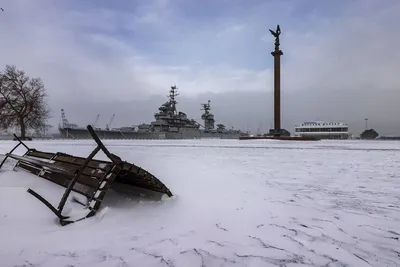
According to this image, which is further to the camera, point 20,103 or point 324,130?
point 324,130

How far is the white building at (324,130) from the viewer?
11058cm

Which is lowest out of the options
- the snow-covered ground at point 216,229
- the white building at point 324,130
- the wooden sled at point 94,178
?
the snow-covered ground at point 216,229

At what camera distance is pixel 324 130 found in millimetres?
114000

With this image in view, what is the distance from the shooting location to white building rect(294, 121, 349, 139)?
111 metres

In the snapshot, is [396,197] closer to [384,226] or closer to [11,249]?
[384,226]

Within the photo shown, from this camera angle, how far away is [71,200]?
4738 mm

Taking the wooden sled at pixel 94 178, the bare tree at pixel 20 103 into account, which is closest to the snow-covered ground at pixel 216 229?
the wooden sled at pixel 94 178

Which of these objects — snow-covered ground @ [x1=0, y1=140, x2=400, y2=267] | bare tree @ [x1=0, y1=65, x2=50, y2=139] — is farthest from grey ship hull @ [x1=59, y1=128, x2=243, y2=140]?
snow-covered ground @ [x1=0, y1=140, x2=400, y2=267]

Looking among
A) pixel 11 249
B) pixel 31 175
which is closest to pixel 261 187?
pixel 11 249

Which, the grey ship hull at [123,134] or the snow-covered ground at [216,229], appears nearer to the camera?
the snow-covered ground at [216,229]

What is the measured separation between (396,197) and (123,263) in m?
5.22

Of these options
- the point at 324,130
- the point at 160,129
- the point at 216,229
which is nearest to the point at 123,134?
the point at 160,129

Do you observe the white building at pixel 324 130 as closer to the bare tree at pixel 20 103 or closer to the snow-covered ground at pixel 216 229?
the bare tree at pixel 20 103

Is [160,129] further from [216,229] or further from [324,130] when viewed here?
[216,229]
